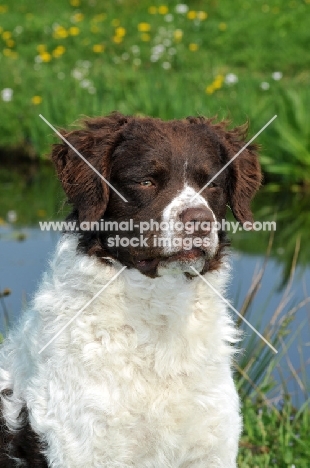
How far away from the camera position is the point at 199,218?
371cm

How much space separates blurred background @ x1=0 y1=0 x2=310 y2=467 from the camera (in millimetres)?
6711

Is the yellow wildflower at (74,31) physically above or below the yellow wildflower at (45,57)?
below

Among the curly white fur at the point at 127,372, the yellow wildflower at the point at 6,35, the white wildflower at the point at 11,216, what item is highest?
the curly white fur at the point at 127,372

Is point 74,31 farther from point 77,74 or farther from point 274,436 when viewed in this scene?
point 274,436

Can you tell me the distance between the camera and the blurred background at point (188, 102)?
6711mm

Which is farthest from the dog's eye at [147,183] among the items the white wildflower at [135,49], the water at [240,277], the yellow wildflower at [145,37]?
the yellow wildflower at [145,37]

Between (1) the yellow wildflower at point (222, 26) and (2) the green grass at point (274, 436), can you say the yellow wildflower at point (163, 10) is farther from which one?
(2) the green grass at point (274, 436)

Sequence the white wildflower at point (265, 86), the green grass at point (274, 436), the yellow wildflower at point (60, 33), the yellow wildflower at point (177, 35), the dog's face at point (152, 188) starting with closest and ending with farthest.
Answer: the dog's face at point (152, 188) → the green grass at point (274, 436) → the white wildflower at point (265, 86) → the yellow wildflower at point (177, 35) → the yellow wildflower at point (60, 33)

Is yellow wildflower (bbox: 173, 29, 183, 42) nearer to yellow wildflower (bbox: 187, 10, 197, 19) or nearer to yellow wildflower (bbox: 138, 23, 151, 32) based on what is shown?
yellow wildflower (bbox: 138, 23, 151, 32)

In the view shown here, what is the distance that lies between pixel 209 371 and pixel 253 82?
9565 mm

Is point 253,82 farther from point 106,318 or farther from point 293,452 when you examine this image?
point 106,318

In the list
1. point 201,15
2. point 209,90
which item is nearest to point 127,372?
point 209,90

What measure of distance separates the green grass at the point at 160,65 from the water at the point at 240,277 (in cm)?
212

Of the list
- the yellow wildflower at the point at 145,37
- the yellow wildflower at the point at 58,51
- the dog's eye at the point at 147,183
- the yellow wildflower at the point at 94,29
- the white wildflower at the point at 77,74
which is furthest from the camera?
the yellow wildflower at the point at 94,29
